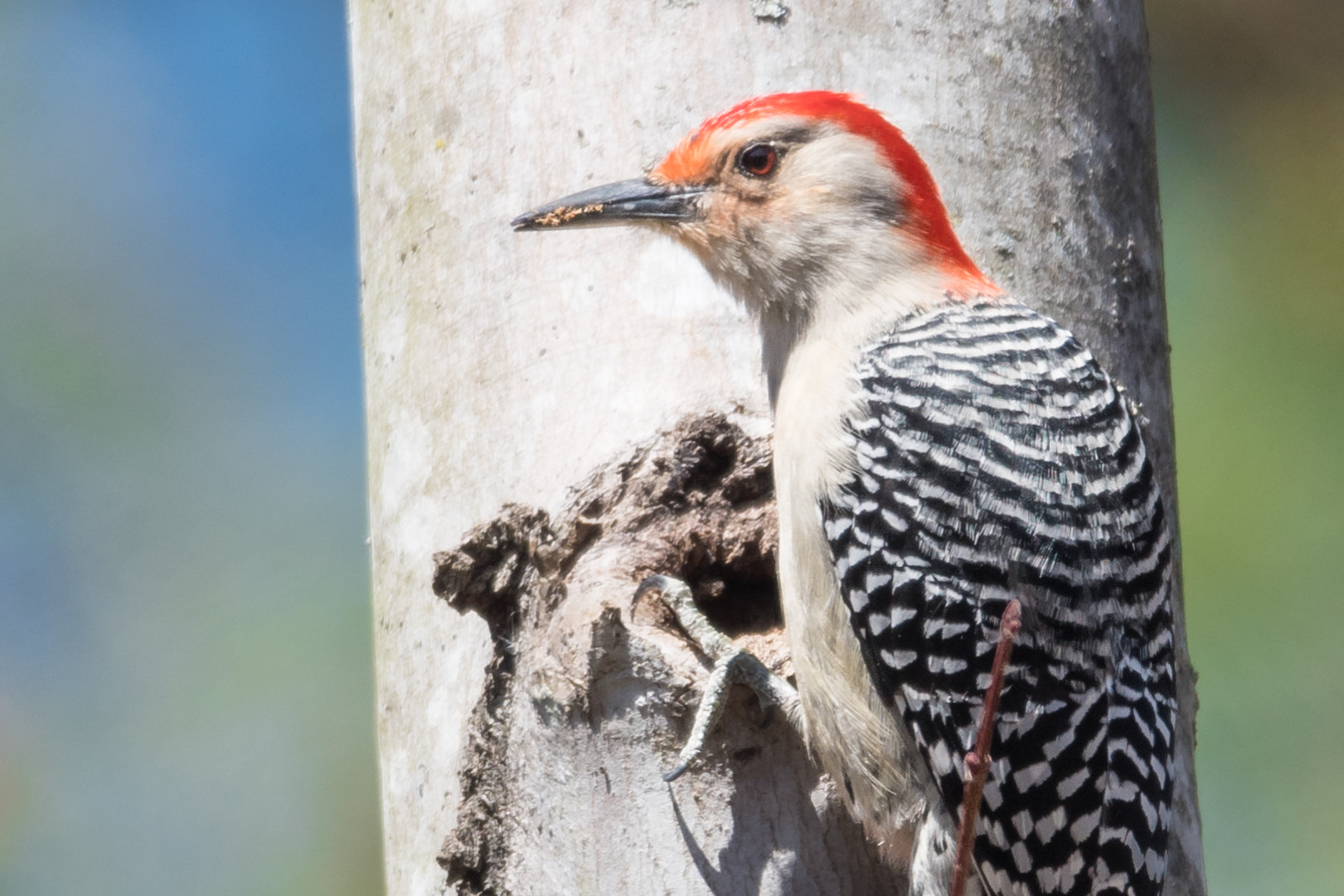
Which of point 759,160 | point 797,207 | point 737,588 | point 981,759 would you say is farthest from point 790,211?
point 981,759

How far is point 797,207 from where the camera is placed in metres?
3.42

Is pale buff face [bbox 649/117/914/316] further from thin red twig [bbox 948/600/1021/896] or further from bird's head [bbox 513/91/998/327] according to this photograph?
thin red twig [bbox 948/600/1021/896]

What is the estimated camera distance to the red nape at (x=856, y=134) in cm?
303

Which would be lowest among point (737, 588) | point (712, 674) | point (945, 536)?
point (712, 674)

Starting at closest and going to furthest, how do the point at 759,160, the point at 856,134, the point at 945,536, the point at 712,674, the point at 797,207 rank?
the point at 712,674 < the point at 945,536 < the point at 856,134 < the point at 759,160 < the point at 797,207

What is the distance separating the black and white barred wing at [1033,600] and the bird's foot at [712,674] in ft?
0.66

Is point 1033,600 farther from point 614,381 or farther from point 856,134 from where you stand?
point 856,134

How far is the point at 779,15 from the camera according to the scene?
10.0 ft

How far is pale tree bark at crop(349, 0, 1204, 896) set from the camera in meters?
2.74

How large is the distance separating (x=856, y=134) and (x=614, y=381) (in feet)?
2.47

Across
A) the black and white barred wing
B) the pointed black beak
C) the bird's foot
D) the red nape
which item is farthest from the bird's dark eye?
the bird's foot

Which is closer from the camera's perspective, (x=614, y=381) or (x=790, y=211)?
(x=614, y=381)

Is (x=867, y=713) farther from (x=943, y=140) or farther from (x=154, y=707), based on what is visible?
(x=154, y=707)

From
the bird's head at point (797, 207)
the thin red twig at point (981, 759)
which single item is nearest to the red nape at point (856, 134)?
the bird's head at point (797, 207)
